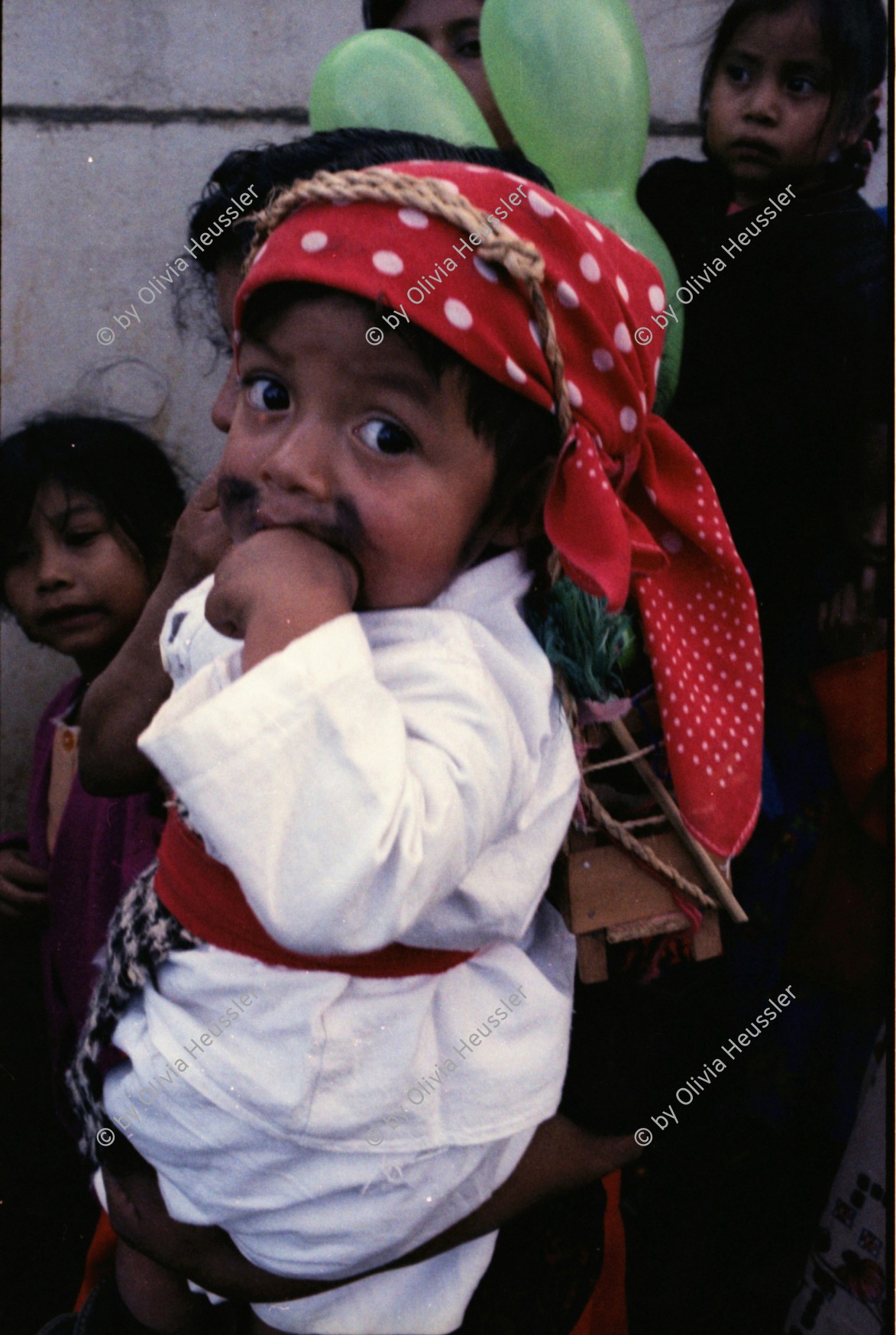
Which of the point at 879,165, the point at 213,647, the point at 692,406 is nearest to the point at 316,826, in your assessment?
the point at 213,647

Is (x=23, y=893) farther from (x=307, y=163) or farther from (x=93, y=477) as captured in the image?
(x=307, y=163)

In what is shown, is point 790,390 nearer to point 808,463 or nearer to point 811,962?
point 808,463

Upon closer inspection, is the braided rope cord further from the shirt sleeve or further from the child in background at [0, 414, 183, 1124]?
the child in background at [0, 414, 183, 1124]

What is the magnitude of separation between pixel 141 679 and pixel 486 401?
60 centimetres

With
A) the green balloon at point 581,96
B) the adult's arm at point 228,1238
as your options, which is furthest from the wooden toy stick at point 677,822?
the green balloon at point 581,96

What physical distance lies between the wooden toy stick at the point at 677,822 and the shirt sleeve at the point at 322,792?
40 centimetres

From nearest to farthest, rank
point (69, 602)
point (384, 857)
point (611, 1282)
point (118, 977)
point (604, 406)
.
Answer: point (384, 857)
point (604, 406)
point (118, 977)
point (611, 1282)
point (69, 602)

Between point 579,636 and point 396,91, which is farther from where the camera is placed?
point 396,91

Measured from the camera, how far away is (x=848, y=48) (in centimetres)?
155

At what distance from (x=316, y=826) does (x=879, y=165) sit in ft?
6.32

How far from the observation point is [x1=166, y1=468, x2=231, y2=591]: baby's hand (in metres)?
1.11

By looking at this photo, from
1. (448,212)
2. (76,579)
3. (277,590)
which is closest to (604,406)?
(448,212)

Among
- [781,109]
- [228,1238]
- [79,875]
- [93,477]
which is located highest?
[781,109]

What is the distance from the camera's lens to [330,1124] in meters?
0.86
